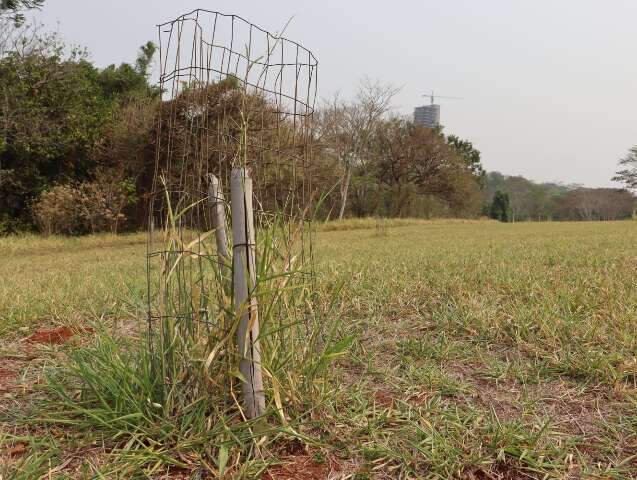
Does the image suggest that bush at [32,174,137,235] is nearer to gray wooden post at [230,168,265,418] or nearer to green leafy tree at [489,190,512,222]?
gray wooden post at [230,168,265,418]

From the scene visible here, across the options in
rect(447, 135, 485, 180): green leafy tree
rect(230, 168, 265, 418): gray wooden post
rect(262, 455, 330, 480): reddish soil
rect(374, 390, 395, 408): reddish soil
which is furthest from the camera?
rect(447, 135, 485, 180): green leafy tree

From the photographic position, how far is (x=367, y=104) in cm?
2525

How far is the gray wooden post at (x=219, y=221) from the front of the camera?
154 cm

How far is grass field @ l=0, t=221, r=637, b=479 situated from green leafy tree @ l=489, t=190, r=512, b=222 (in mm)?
35235

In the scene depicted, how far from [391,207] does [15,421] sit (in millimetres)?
27300

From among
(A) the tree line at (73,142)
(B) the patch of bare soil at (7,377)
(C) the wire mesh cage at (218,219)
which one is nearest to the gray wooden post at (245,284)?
(C) the wire mesh cage at (218,219)

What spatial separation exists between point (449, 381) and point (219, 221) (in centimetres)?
111

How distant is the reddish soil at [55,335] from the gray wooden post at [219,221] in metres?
1.31

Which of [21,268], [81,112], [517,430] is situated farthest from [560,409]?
[81,112]

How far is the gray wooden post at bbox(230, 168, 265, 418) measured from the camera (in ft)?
4.61

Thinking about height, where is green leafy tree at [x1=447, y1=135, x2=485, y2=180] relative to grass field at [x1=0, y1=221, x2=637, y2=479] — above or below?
above

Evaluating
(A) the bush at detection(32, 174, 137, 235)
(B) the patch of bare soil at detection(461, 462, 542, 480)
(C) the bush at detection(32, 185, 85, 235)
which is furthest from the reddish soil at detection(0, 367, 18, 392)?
(C) the bush at detection(32, 185, 85, 235)

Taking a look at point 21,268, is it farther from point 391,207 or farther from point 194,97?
point 391,207

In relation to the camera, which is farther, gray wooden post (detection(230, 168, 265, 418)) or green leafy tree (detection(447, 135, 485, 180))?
green leafy tree (detection(447, 135, 485, 180))
